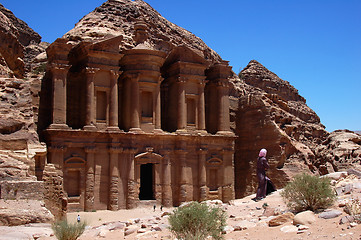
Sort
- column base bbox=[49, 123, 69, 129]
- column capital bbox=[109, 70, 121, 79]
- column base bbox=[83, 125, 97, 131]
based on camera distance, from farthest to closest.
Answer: column capital bbox=[109, 70, 121, 79] < column base bbox=[83, 125, 97, 131] < column base bbox=[49, 123, 69, 129]

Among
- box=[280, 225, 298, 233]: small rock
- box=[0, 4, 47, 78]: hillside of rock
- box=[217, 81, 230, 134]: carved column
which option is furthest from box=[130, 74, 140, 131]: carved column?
box=[280, 225, 298, 233]: small rock

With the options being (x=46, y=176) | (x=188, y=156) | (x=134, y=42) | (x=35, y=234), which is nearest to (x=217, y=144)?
(x=188, y=156)

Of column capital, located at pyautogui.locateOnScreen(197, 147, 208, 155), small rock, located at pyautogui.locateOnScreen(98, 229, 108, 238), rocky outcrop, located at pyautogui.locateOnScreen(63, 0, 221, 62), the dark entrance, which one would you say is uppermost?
rocky outcrop, located at pyautogui.locateOnScreen(63, 0, 221, 62)

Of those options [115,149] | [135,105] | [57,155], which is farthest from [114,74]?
[57,155]

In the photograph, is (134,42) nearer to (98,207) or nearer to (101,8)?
(101,8)

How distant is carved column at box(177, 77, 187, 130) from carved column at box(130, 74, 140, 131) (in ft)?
11.3

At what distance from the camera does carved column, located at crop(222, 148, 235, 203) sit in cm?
3325

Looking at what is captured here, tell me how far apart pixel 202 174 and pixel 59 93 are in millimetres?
12049

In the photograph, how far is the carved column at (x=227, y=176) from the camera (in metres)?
33.2

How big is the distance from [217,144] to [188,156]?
2926 mm

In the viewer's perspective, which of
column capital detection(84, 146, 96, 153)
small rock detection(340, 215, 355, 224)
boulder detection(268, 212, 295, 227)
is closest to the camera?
small rock detection(340, 215, 355, 224)

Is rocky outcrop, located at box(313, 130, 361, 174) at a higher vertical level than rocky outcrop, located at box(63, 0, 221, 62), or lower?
lower

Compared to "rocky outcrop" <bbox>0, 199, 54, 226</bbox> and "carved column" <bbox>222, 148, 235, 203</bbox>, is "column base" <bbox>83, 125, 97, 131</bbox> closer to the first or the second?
"carved column" <bbox>222, 148, 235, 203</bbox>

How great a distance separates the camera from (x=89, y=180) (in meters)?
27.8
